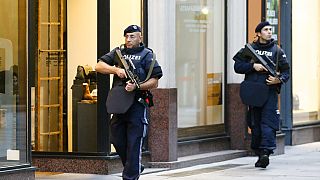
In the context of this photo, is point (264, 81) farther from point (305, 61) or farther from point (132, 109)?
point (305, 61)

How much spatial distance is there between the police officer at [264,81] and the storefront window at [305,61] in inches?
168

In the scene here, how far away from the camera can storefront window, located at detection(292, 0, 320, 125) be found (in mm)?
17875

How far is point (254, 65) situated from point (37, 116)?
305cm

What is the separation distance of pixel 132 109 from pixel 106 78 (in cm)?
211

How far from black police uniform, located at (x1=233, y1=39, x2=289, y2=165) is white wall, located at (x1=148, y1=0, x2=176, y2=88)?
3.31 feet

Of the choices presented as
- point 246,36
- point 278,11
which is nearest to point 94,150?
point 246,36

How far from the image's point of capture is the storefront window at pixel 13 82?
36.0 ft

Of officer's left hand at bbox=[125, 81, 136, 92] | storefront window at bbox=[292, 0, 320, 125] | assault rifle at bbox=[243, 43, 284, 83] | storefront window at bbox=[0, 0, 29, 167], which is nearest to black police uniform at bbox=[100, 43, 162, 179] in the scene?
officer's left hand at bbox=[125, 81, 136, 92]

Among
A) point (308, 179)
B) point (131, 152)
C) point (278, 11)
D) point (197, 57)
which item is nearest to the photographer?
point (131, 152)

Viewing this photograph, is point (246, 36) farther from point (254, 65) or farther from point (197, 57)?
point (254, 65)

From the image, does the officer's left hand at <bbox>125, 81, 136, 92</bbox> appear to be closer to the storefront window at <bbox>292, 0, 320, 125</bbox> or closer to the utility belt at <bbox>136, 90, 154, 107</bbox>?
the utility belt at <bbox>136, 90, 154, 107</bbox>

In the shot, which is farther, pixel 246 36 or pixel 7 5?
pixel 246 36

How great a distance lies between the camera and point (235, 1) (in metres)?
15.1

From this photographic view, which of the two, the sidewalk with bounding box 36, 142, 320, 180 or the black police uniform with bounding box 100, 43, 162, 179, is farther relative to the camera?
the sidewalk with bounding box 36, 142, 320, 180
